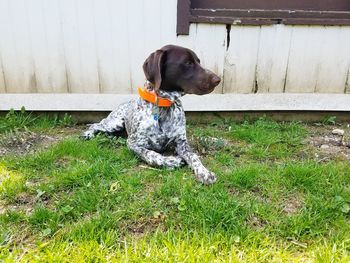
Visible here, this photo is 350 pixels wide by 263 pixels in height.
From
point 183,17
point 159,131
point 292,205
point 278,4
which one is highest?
point 278,4

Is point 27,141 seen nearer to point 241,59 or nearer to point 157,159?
point 157,159

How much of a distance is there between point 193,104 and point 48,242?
97.9 inches

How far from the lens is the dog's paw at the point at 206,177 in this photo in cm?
259

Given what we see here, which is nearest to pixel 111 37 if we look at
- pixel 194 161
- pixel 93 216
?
pixel 194 161

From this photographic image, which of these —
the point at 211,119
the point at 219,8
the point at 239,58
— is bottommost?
the point at 211,119

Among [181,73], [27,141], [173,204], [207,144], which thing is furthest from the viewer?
[27,141]

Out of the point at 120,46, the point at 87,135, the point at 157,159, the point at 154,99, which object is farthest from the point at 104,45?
the point at 157,159

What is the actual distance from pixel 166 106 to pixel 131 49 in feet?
3.91

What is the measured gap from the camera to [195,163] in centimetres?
284

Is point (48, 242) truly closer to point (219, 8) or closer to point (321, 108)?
point (219, 8)

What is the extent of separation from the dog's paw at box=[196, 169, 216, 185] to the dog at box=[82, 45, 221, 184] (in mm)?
23

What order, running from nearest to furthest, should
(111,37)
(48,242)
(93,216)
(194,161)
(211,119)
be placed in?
(48,242), (93,216), (194,161), (111,37), (211,119)

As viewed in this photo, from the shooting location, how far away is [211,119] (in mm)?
4227

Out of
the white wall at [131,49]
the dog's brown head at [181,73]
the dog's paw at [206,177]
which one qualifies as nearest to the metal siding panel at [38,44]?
the white wall at [131,49]
